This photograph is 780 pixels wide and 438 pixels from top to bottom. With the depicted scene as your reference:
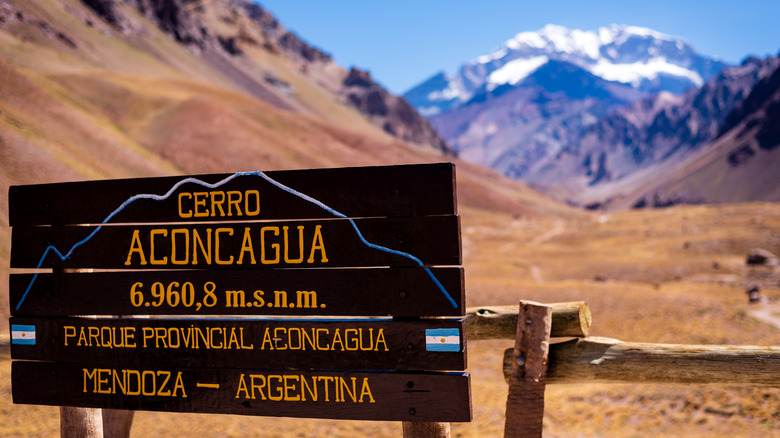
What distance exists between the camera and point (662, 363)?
456 cm

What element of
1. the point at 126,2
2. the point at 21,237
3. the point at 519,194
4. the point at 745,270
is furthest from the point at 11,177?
the point at 519,194

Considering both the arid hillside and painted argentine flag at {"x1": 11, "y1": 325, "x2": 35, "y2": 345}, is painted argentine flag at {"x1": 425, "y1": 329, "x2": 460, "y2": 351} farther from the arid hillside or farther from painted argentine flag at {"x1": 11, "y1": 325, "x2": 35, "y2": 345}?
the arid hillside

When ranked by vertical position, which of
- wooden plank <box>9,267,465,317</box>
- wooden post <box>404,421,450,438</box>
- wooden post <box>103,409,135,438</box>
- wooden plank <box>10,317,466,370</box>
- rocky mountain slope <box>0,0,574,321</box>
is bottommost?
wooden post <box>103,409,135,438</box>

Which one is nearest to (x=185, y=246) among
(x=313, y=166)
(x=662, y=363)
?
(x=662, y=363)

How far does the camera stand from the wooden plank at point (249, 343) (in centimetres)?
427

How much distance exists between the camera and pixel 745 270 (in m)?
32.2

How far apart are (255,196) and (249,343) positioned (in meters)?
1.06

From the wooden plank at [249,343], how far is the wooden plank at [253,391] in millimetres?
70

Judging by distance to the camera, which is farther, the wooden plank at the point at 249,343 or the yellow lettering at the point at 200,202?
the yellow lettering at the point at 200,202

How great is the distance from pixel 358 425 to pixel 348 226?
20.4ft

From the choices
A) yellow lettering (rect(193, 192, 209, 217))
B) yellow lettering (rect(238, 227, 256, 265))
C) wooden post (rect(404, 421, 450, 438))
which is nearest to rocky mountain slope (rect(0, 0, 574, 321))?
yellow lettering (rect(193, 192, 209, 217))

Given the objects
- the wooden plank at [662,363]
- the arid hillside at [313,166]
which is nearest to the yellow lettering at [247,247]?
the wooden plank at [662,363]

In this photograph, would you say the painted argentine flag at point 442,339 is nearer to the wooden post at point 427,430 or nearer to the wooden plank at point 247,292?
the wooden plank at point 247,292

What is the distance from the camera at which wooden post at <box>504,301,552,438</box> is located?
14.8 ft
